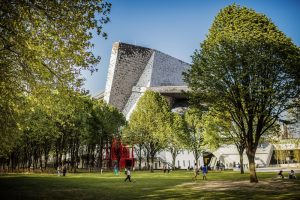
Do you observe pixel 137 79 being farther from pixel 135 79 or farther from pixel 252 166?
pixel 252 166

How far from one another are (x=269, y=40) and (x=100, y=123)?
128 ft

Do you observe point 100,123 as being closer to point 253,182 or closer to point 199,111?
point 199,111

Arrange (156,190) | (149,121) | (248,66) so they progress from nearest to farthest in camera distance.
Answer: (156,190) < (248,66) < (149,121)

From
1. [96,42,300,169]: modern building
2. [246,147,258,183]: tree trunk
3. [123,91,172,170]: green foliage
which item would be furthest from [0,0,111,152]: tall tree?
[96,42,300,169]: modern building

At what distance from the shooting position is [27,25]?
1525 cm

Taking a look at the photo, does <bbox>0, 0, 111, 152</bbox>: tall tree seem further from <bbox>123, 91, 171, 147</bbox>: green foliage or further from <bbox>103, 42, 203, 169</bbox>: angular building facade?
<bbox>103, 42, 203, 169</bbox>: angular building facade

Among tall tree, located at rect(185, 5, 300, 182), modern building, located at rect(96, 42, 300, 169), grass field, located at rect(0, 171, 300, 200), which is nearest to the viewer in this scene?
grass field, located at rect(0, 171, 300, 200)

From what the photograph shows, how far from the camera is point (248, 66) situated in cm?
2434

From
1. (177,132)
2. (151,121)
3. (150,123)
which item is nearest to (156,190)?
(177,132)

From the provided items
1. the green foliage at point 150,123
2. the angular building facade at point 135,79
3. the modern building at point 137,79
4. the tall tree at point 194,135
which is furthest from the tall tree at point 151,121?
the angular building facade at point 135,79

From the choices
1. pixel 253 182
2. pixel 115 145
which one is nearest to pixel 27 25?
pixel 253 182

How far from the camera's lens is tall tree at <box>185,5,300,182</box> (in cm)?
2378

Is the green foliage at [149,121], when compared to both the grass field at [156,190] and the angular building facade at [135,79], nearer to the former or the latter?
the angular building facade at [135,79]

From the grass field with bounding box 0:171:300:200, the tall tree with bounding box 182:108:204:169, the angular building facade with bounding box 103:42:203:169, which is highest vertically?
the angular building facade with bounding box 103:42:203:169
